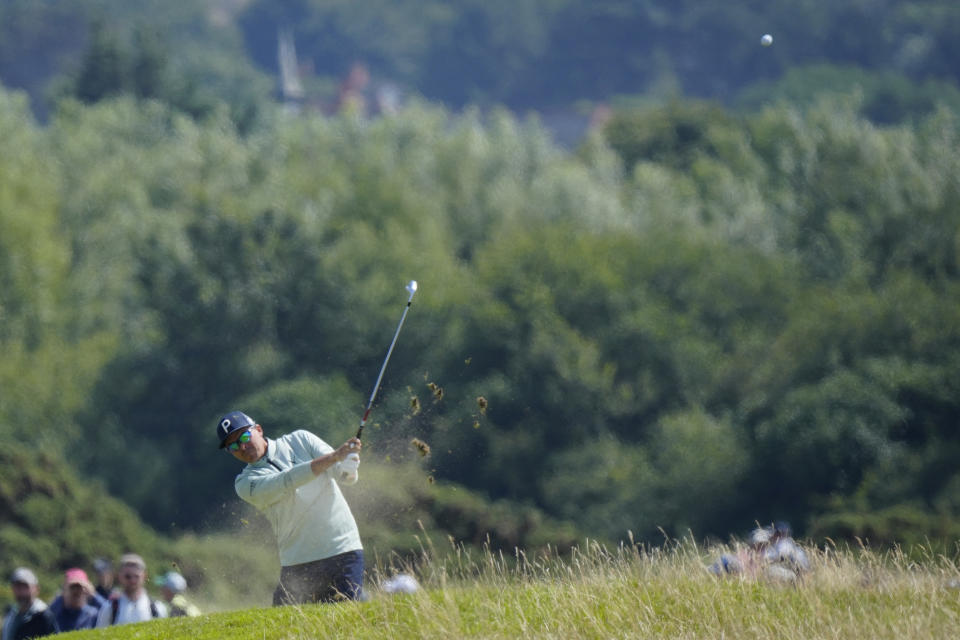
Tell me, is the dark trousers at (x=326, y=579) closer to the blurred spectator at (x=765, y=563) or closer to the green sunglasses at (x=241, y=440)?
the green sunglasses at (x=241, y=440)

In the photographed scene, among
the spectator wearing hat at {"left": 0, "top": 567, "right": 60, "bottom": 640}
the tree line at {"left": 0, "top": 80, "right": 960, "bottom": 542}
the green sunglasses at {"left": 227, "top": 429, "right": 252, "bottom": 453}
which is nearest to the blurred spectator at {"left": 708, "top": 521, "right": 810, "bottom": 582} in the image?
the green sunglasses at {"left": 227, "top": 429, "right": 252, "bottom": 453}

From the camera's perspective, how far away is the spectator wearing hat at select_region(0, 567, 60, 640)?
44.9ft

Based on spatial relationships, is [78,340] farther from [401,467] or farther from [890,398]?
[401,467]

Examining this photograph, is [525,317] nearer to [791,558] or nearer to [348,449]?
[791,558]

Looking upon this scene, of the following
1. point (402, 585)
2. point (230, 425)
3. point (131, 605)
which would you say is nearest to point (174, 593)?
point (131, 605)

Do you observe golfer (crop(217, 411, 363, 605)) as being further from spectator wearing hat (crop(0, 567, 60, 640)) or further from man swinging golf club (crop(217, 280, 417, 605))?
spectator wearing hat (crop(0, 567, 60, 640))

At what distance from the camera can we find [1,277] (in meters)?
56.7

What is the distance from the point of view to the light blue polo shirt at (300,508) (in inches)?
443

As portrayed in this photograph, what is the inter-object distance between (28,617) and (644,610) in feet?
19.6

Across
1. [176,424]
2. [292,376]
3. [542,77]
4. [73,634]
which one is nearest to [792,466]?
[292,376]

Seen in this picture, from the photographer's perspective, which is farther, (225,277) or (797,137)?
(797,137)

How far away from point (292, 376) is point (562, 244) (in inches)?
422

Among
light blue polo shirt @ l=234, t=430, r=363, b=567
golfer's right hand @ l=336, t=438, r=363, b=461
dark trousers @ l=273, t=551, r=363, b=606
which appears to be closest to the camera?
golfer's right hand @ l=336, t=438, r=363, b=461

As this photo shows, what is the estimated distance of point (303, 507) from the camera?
11375 mm
